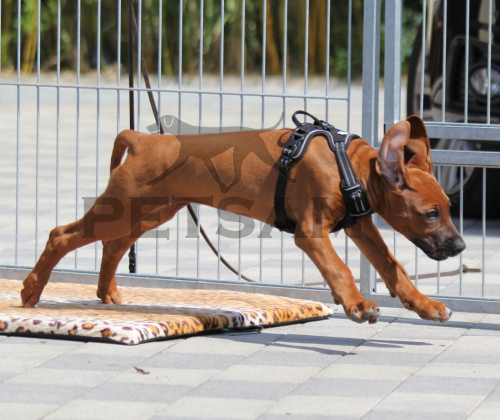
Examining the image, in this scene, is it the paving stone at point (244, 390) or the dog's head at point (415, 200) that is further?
the dog's head at point (415, 200)

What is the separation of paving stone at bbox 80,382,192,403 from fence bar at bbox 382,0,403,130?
1914mm

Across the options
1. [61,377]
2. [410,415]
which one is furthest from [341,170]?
[61,377]

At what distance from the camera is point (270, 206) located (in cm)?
Result: 409

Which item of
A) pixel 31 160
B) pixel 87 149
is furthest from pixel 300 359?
pixel 87 149

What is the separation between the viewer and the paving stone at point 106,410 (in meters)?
3.09

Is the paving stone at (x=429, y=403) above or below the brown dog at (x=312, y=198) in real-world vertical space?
below

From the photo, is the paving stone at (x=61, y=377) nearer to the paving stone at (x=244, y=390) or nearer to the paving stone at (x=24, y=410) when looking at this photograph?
the paving stone at (x=24, y=410)

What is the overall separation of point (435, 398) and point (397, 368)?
408mm

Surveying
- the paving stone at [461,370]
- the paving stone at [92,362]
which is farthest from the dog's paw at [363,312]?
the paving stone at [92,362]

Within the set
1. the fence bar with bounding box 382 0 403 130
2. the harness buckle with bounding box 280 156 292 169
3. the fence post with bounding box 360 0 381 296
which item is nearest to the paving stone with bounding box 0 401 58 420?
the harness buckle with bounding box 280 156 292 169

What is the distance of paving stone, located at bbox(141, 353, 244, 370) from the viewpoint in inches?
147

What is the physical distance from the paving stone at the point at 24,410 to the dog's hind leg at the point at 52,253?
127cm

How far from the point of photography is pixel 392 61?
464 centimetres

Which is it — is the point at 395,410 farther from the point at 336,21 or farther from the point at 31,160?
the point at 336,21
